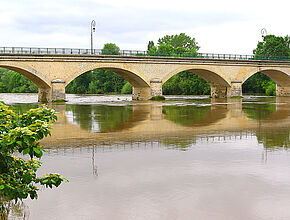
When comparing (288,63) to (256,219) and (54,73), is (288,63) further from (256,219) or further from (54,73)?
(256,219)

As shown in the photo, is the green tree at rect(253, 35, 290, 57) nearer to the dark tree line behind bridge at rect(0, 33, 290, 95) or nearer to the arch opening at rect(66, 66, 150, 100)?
the dark tree line behind bridge at rect(0, 33, 290, 95)

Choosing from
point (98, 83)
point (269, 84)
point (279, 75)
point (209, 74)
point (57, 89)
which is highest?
point (98, 83)

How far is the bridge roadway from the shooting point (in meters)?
35.7

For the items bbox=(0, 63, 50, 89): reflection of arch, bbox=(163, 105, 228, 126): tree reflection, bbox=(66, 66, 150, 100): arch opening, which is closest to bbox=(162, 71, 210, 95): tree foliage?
bbox=(66, 66, 150, 100): arch opening

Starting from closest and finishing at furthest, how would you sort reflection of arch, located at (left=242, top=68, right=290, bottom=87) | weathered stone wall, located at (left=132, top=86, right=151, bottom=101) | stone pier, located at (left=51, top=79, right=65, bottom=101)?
1. stone pier, located at (left=51, top=79, right=65, bottom=101)
2. weathered stone wall, located at (left=132, top=86, right=151, bottom=101)
3. reflection of arch, located at (left=242, top=68, right=290, bottom=87)

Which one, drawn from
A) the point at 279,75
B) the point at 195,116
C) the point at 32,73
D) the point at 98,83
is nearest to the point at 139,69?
the point at 32,73

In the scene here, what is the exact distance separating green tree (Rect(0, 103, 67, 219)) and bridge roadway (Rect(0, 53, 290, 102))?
1232 inches

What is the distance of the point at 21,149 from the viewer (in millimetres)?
4285

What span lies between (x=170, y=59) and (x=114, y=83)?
4768cm

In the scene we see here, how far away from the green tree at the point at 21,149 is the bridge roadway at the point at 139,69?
31.3 meters

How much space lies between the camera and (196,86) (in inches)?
2813

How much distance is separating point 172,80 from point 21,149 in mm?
72628

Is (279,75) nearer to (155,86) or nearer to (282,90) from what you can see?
(282,90)

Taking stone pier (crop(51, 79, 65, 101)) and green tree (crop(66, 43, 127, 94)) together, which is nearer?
stone pier (crop(51, 79, 65, 101))
